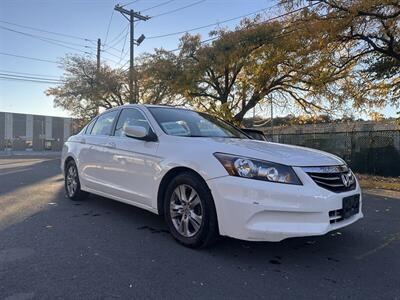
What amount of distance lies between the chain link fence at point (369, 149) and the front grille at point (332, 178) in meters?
11.3

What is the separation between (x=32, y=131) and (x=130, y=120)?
58316 millimetres

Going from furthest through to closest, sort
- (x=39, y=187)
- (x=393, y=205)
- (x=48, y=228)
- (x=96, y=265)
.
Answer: (x=39, y=187)
(x=393, y=205)
(x=48, y=228)
(x=96, y=265)

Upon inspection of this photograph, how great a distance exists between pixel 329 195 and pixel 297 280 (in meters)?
0.87

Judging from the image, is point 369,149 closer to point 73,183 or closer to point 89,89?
point 73,183

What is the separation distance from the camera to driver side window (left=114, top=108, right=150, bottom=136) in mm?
5074

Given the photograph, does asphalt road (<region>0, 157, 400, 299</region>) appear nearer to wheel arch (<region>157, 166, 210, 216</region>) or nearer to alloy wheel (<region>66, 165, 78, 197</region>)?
wheel arch (<region>157, 166, 210, 216</region>)

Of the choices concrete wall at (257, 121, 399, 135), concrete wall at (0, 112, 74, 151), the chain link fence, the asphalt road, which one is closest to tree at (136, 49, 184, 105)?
concrete wall at (257, 121, 399, 135)

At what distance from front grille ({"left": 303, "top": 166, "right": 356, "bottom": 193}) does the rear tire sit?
4.18m

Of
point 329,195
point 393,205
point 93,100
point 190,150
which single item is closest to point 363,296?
point 329,195

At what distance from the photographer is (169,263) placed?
3.71m

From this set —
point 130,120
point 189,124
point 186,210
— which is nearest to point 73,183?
point 130,120

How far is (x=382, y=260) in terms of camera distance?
395 centimetres

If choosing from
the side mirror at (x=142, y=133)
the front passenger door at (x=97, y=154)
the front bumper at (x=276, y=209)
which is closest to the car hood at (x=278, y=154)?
the front bumper at (x=276, y=209)

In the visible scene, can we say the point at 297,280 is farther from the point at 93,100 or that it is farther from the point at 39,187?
the point at 93,100
